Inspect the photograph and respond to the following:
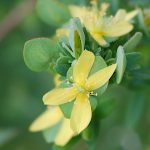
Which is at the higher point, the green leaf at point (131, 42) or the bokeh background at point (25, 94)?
the green leaf at point (131, 42)

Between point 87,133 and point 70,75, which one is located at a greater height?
point 70,75

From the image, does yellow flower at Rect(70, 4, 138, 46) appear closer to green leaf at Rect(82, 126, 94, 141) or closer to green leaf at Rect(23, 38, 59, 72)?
green leaf at Rect(23, 38, 59, 72)

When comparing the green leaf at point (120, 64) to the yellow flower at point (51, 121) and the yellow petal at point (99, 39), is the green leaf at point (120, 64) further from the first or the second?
the yellow flower at point (51, 121)

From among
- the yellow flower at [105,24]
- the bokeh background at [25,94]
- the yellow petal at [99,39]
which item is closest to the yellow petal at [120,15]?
the yellow flower at [105,24]

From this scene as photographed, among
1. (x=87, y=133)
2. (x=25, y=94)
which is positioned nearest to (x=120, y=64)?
(x=87, y=133)

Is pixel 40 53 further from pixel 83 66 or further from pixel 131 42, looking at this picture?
pixel 131 42

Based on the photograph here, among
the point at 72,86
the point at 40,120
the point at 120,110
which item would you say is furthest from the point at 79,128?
the point at 120,110
